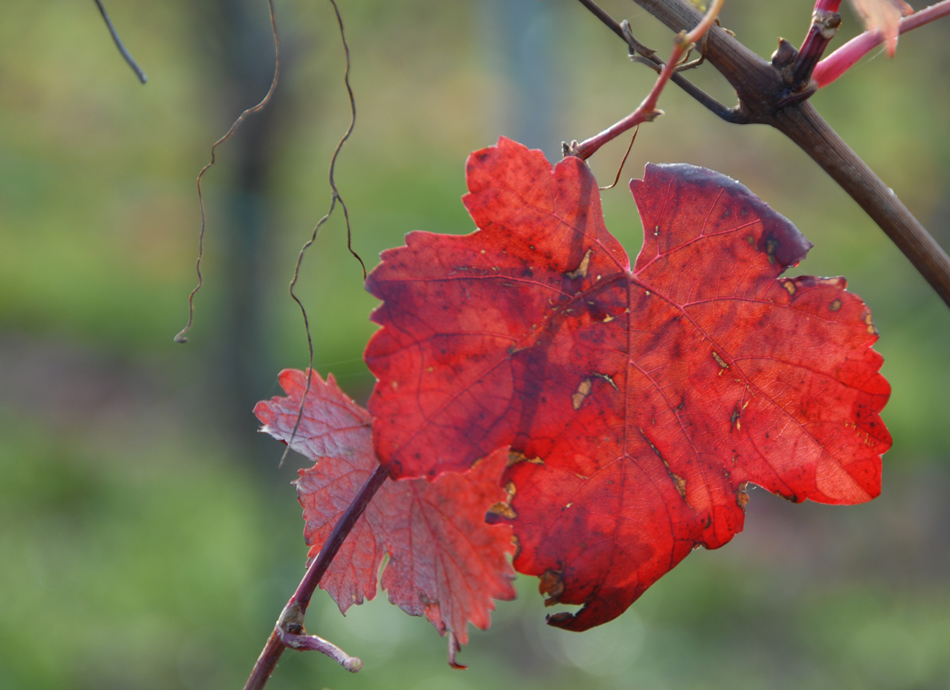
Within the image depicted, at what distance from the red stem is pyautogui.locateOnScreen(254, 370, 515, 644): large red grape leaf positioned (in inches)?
9.6

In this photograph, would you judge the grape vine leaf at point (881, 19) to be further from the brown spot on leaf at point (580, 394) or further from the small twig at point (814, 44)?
the brown spot on leaf at point (580, 394)

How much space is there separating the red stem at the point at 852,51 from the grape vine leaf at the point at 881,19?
0.02 metres

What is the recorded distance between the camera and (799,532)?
3711 millimetres

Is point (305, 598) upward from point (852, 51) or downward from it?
downward

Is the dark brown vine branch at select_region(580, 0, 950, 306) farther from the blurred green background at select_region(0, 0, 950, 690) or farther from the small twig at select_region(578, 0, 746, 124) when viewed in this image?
the blurred green background at select_region(0, 0, 950, 690)

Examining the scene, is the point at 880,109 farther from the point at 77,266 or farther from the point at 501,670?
the point at 77,266

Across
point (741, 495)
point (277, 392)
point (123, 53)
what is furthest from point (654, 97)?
point (277, 392)

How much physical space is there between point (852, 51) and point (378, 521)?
0.31 meters

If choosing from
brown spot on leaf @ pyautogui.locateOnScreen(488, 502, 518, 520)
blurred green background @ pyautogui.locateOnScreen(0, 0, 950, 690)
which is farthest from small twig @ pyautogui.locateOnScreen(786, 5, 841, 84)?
blurred green background @ pyautogui.locateOnScreen(0, 0, 950, 690)

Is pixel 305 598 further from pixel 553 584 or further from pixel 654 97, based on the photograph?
pixel 654 97

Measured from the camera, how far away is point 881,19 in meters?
0.30

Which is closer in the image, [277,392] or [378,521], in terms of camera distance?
[378,521]

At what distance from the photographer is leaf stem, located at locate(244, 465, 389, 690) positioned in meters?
0.31

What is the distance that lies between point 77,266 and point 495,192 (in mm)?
5981
